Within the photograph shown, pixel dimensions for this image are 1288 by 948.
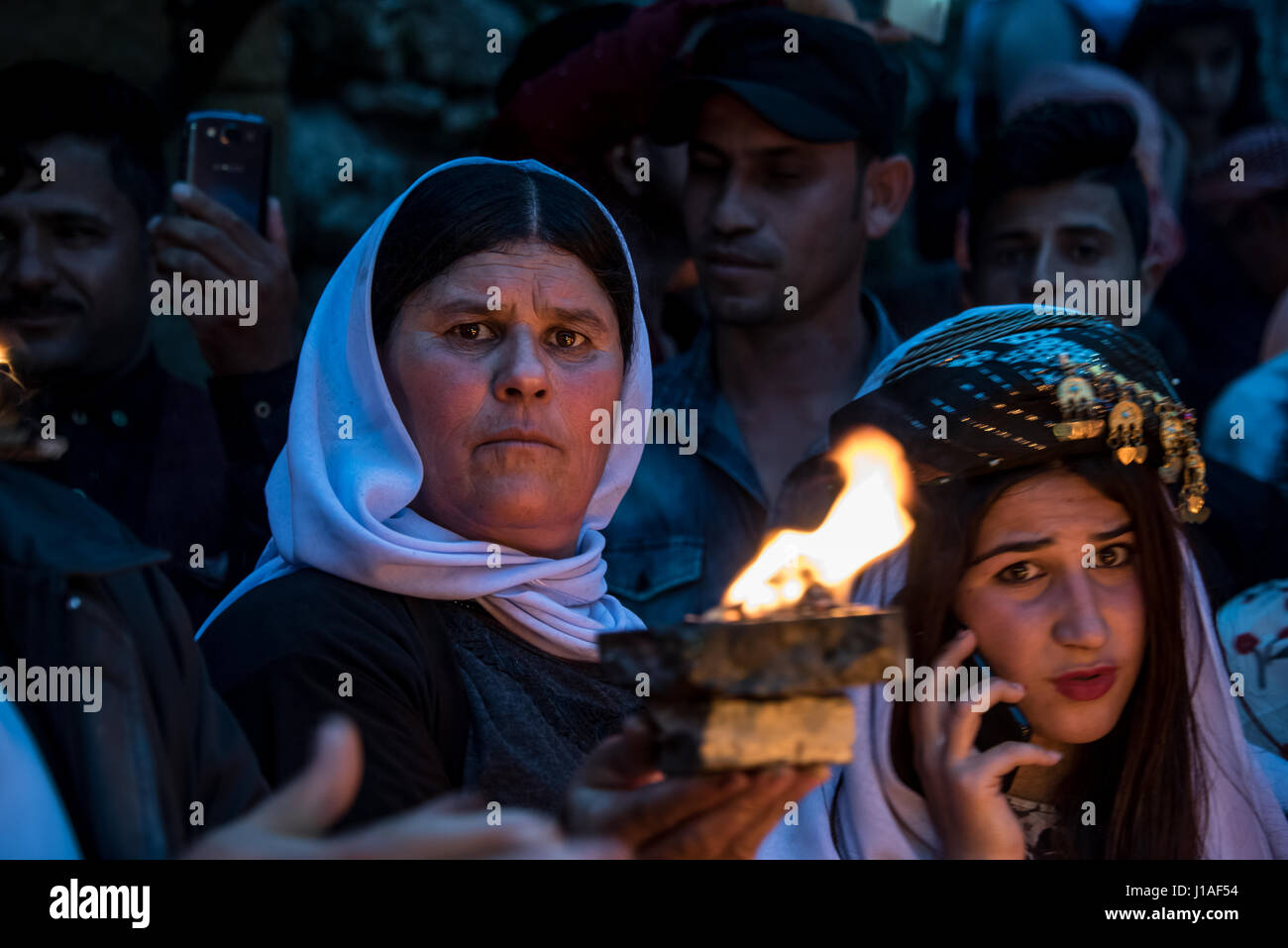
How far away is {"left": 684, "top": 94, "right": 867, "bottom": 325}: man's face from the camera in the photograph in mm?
4266

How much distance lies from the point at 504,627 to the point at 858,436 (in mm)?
824

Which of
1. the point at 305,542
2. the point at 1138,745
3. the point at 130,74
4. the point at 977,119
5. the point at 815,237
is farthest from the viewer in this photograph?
the point at 977,119

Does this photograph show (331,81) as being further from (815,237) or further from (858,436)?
(858,436)

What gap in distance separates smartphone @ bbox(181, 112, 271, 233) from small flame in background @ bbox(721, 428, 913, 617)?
5.90 feet

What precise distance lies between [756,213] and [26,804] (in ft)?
9.46

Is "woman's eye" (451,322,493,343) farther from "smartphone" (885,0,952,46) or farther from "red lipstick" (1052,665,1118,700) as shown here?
"smartphone" (885,0,952,46)

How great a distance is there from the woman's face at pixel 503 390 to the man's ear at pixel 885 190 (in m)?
1.87

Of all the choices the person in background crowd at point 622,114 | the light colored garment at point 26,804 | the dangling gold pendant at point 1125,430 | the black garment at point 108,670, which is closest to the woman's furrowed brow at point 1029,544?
the dangling gold pendant at point 1125,430

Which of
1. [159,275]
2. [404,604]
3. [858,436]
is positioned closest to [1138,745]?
[858,436]

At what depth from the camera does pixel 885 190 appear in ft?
15.2

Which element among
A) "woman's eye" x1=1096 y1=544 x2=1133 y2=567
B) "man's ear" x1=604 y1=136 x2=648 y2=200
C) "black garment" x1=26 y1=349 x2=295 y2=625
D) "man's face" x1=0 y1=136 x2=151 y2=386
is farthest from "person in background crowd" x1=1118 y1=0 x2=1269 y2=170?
"man's face" x1=0 y1=136 x2=151 y2=386

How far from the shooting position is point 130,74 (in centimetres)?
496

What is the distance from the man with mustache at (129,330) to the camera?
3.64 m
